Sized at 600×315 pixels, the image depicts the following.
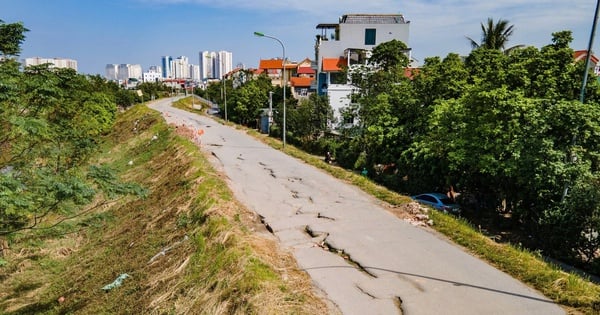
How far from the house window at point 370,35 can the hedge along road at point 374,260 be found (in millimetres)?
35548

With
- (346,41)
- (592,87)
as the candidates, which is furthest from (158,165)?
(346,41)

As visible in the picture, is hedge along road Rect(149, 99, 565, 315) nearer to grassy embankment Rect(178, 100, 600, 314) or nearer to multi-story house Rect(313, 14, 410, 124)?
grassy embankment Rect(178, 100, 600, 314)

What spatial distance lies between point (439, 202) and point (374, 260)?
863cm

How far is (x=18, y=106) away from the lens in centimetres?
1206

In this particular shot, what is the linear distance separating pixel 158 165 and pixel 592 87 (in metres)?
19.2

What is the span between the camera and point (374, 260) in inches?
290

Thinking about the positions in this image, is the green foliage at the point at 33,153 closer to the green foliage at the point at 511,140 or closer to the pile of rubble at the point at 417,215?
the pile of rubble at the point at 417,215

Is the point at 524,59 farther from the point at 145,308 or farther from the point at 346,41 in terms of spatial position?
the point at 346,41

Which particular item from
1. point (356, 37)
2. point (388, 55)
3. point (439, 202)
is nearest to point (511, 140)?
point (439, 202)

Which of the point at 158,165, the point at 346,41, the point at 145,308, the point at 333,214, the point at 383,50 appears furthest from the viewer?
the point at 346,41

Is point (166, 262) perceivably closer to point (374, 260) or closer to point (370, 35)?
point (374, 260)

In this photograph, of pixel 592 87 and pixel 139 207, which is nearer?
pixel 592 87

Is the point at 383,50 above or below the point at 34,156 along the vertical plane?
above

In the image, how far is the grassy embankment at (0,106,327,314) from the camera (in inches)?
256
